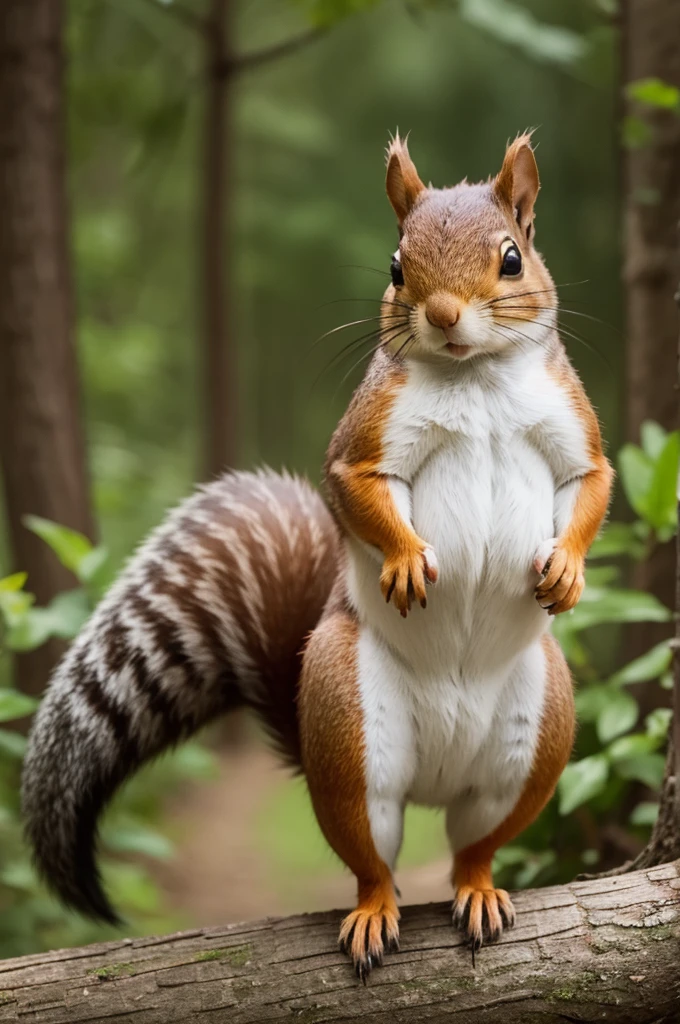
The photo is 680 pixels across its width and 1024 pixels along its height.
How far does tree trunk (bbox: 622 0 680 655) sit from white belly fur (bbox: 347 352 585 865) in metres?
1.17

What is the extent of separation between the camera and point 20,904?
248 centimetres

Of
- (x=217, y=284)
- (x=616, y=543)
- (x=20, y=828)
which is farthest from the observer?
(x=217, y=284)

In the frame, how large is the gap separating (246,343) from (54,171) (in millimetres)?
3285

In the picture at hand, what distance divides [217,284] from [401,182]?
3.17 meters

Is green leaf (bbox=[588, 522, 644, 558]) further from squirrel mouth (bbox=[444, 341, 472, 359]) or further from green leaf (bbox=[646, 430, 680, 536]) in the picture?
squirrel mouth (bbox=[444, 341, 472, 359])

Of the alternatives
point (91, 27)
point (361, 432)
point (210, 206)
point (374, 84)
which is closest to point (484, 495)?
point (361, 432)

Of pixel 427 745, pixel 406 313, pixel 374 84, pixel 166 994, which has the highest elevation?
pixel 374 84

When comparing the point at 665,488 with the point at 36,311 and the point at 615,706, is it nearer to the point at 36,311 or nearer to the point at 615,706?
the point at 615,706

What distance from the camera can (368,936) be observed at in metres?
1.59

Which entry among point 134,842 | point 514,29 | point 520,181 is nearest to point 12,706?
point 134,842

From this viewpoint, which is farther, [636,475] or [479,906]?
[636,475]

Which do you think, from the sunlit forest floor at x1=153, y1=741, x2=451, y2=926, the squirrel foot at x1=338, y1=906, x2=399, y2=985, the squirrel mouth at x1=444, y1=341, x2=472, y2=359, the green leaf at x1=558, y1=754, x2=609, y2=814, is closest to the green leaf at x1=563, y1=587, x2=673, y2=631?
the green leaf at x1=558, y1=754, x2=609, y2=814

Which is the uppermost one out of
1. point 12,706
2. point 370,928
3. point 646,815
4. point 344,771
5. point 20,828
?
point 344,771

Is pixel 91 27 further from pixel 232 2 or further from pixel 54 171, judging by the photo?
pixel 54 171
